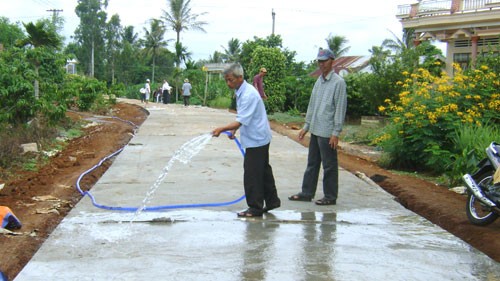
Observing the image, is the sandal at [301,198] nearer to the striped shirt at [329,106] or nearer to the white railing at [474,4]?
the striped shirt at [329,106]

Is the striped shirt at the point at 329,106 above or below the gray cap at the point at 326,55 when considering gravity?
below

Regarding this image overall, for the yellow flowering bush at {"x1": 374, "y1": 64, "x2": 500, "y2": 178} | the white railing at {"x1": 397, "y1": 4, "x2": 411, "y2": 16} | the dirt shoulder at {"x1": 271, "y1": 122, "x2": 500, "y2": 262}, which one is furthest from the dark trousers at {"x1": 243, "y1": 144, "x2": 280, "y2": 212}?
the white railing at {"x1": 397, "y1": 4, "x2": 411, "y2": 16}

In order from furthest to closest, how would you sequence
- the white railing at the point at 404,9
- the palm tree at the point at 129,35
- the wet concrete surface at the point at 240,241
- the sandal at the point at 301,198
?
the palm tree at the point at 129,35 < the white railing at the point at 404,9 < the sandal at the point at 301,198 < the wet concrete surface at the point at 240,241

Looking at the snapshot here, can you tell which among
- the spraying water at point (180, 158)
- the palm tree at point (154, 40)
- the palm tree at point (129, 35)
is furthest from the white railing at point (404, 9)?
the palm tree at point (129, 35)

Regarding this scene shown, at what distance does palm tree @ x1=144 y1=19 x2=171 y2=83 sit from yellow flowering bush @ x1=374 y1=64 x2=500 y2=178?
4978 cm

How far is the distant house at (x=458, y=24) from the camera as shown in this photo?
18656 mm

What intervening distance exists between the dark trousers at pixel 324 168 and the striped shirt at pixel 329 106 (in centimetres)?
13

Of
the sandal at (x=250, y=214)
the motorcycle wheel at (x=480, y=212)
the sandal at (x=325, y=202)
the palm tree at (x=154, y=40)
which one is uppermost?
the palm tree at (x=154, y=40)

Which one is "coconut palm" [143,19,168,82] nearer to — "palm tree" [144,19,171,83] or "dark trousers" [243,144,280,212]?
"palm tree" [144,19,171,83]

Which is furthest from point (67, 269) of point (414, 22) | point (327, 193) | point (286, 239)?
point (414, 22)

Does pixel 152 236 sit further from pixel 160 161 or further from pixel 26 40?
pixel 26 40

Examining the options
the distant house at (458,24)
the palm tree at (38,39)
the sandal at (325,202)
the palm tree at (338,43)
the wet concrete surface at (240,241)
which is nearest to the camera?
the wet concrete surface at (240,241)

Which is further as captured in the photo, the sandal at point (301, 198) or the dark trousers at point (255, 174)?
the sandal at point (301, 198)

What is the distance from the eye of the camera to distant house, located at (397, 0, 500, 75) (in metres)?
18.7
